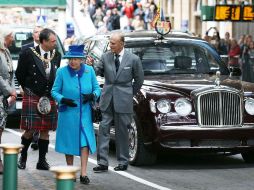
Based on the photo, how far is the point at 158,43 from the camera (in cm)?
1627

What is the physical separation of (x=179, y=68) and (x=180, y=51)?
1.05 feet

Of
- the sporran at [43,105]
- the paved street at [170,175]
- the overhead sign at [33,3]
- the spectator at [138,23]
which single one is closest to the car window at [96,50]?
the paved street at [170,175]

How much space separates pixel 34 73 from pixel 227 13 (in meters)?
17.5

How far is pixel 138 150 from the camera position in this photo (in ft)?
48.7

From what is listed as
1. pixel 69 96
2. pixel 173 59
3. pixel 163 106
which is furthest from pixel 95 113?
pixel 173 59

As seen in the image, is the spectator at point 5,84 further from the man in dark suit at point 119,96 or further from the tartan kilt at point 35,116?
the man in dark suit at point 119,96

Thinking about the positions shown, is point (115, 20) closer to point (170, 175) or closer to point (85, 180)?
point (170, 175)

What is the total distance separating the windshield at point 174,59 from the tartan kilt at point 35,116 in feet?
7.25

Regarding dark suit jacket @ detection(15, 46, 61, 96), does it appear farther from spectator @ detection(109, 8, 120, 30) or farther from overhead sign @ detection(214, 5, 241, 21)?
spectator @ detection(109, 8, 120, 30)

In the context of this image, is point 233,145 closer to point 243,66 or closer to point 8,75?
point 8,75

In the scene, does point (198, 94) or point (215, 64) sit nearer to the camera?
point (198, 94)

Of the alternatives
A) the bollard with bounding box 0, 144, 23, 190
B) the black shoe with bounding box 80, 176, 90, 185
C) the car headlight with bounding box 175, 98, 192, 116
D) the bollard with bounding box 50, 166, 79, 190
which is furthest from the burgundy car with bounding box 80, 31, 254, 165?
the bollard with bounding box 50, 166, 79, 190

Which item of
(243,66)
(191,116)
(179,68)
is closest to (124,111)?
(191,116)

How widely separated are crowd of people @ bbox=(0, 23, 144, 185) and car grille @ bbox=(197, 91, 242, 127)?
913 millimetres
